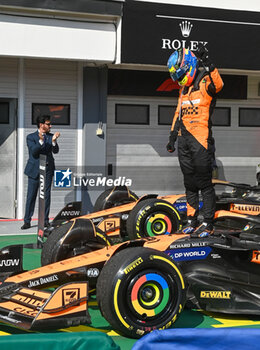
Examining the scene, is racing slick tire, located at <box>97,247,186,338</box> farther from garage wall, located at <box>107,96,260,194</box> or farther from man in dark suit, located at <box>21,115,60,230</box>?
garage wall, located at <box>107,96,260,194</box>

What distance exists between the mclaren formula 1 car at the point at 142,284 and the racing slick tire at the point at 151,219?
1758 millimetres

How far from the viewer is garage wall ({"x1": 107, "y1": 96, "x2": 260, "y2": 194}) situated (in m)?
11.6

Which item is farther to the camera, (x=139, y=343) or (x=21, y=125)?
(x=21, y=125)

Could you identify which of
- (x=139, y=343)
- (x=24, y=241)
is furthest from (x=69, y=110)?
(x=139, y=343)

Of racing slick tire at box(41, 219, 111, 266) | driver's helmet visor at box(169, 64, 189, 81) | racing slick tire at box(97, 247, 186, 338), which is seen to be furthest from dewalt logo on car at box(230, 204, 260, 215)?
racing slick tire at box(97, 247, 186, 338)

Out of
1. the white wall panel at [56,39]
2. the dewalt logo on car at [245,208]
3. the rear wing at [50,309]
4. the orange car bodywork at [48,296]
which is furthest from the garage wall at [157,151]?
the rear wing at [50,309]

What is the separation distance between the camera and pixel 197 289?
4.94 metres

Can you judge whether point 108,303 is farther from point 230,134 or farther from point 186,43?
point 230,134

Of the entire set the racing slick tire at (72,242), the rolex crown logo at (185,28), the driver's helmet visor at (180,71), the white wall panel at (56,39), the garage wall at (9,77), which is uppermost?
the rolex crown logo at (185,28)

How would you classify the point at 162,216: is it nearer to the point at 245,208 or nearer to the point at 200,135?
the point at 245,208

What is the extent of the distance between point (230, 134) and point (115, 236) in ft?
18.5

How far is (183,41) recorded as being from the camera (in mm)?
10836

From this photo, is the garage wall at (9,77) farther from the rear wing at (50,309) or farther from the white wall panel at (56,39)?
the rear wing at (50,309)

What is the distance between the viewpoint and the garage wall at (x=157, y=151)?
11.6 meters
